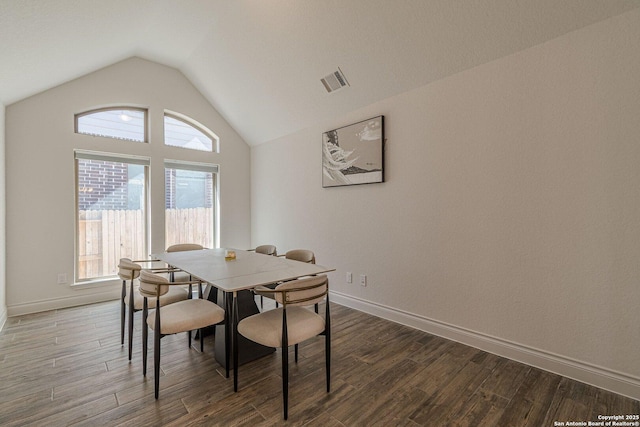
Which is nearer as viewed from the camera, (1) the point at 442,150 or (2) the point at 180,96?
(1) the point at 442,150

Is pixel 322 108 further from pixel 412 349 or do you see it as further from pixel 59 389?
pixel 59 389

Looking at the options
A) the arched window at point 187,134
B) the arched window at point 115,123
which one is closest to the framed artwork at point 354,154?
the arched window at point 187,134

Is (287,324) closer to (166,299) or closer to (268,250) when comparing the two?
(166,299)

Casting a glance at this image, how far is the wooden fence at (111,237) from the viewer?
3889mm

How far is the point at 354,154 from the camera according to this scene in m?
3.50

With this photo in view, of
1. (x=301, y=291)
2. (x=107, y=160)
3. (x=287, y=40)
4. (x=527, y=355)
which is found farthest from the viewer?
(x=107, y=160)

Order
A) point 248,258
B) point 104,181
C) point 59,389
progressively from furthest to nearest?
point 104,181 < point 248,258 < point 59,389

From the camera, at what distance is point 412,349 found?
253 centimetres

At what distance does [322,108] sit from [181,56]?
2322mm

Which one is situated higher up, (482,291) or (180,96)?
(180,96)

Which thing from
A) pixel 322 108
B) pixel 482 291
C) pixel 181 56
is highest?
pixel 181 56

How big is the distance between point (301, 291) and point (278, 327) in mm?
305

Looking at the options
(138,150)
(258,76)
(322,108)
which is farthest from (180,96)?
(322,108)

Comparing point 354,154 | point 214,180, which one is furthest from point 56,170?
point 354,154
